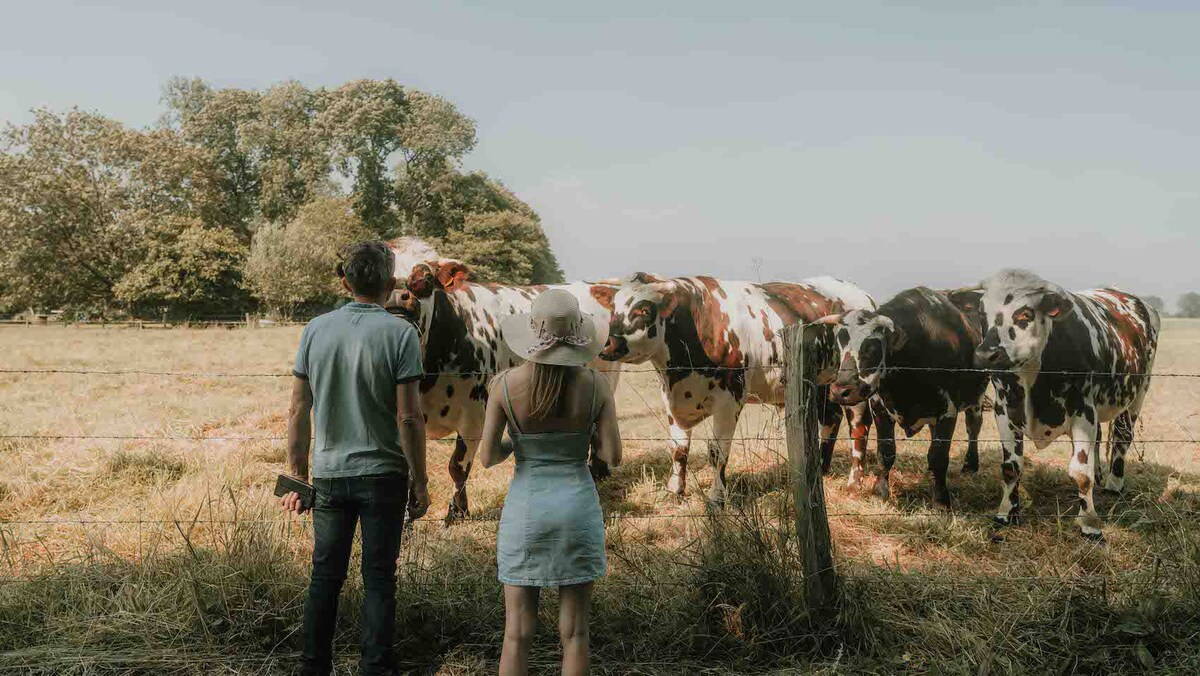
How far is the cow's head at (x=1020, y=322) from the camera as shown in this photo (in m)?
5.92

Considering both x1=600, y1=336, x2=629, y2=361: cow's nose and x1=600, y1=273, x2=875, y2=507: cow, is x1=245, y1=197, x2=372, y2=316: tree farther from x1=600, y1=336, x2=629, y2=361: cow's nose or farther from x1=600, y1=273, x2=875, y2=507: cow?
x1=600, y1=336, x2=629, y2=361: cow's nose

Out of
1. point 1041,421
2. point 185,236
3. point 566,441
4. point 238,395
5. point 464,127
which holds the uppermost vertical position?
point 464,127

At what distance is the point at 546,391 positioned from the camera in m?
2.96

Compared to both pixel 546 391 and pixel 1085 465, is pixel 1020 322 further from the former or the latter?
pixel 546 391

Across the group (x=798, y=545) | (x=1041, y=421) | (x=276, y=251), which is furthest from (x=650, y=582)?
(x=276, y=251)

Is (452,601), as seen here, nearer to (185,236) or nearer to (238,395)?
(238,395)

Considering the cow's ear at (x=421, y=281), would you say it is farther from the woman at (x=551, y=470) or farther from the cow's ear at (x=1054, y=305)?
the cow's ear at (x=1054, y=305)

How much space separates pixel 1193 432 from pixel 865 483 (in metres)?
6.82

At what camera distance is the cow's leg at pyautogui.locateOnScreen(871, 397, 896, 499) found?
725 centimetres

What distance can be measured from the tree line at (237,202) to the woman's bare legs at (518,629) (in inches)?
1284

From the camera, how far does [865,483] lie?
7773 mm

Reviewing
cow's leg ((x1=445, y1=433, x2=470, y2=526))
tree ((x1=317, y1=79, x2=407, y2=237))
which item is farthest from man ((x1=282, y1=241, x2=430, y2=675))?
tree ((x1=317, y1=79, x2=407, y2=237))

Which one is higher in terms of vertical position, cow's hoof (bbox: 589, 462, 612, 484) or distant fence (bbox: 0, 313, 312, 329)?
cow's hoof (bbox: 589, 462, 612, 484)

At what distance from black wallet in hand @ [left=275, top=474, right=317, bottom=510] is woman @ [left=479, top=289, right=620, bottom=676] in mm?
915
